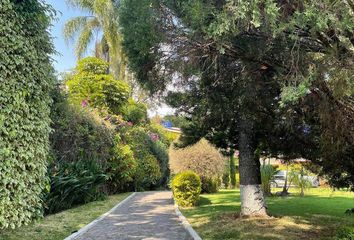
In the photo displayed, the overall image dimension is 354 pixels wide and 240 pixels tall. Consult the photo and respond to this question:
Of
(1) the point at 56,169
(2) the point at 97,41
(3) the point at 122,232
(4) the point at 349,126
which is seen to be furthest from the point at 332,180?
(2) the point at 97,41

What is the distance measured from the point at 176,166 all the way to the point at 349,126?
1446 centimetres

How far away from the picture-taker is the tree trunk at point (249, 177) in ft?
35.6

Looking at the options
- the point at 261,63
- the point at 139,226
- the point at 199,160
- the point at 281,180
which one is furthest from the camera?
the point at 281,180

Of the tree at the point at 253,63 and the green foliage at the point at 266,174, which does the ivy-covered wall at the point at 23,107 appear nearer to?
the tree at the point at 253,63

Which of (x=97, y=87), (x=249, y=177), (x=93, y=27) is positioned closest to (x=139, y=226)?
(x=249, y=177)

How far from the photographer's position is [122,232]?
9.42 m

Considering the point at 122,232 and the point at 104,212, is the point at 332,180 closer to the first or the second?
the point at 122,232

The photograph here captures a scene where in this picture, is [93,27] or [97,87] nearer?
[97,87]

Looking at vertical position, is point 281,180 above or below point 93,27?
below

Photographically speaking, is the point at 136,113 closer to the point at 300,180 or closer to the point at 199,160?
the point at 199,160

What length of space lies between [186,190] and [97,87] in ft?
31.9

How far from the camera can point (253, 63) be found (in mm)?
6879

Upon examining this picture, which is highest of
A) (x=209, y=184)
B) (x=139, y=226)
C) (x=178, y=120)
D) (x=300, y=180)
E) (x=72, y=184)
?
(x=178, y=120)

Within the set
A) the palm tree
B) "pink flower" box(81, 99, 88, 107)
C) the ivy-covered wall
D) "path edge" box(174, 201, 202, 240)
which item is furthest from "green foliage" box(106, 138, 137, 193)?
the ivy-covered wall
